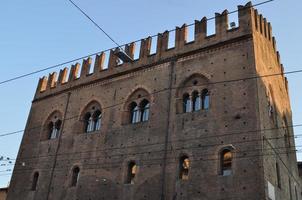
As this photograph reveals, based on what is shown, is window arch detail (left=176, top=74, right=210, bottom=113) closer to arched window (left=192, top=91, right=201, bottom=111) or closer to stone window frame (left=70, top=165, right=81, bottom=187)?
arched window (left=192, top=91, right=201, bottom=111)

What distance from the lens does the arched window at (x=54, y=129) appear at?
65.0 ft

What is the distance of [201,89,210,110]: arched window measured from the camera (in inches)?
595

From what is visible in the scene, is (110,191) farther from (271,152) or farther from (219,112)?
(271,152)

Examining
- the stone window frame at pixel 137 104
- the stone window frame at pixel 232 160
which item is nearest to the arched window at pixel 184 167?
the stone window frame at pixel 232 160

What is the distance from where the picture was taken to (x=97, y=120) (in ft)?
60.7

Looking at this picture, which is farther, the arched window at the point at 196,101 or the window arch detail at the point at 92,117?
the window arch detail at the point at 92,117

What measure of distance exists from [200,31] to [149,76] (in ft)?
10.2

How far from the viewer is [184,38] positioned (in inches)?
682

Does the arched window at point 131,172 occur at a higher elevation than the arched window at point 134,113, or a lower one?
lower

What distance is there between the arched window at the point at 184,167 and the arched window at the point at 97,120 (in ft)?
17.1

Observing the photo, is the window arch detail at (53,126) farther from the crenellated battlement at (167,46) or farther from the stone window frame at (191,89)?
the stone window frame at (191,89)

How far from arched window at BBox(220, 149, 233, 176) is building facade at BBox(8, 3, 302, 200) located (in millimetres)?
37

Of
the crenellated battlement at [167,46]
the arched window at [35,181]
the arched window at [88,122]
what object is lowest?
the arched window at [35,181]

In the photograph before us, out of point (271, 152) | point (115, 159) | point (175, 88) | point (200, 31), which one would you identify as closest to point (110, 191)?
point (115, 159)
